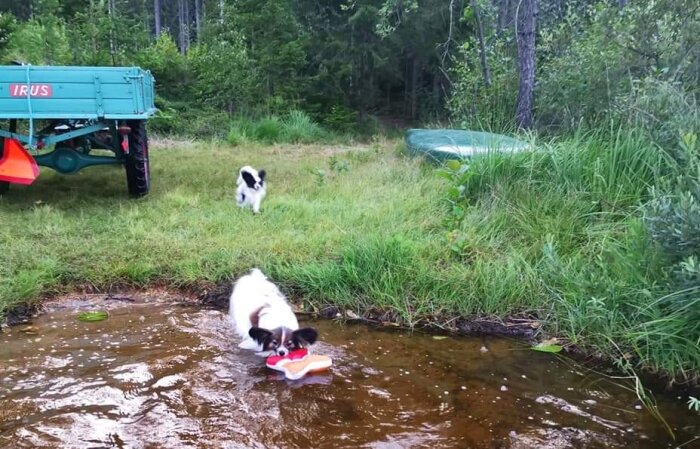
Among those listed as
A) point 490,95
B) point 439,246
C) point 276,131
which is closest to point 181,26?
point 276,131

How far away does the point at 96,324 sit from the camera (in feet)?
15.1

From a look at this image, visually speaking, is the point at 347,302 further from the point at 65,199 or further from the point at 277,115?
the point at 277,115

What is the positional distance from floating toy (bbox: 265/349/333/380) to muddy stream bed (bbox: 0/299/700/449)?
0.20ft

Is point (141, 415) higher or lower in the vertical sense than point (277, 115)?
lower

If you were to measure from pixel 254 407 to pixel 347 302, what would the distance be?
5.36ft

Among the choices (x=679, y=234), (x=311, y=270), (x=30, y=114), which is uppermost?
(x=30, y=114)

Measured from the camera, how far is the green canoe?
22.3 feet

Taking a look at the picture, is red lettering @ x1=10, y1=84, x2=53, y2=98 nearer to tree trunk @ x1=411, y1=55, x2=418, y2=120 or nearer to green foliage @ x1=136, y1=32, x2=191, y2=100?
green foliage @ x1=136, y1=32, x2=191, y2=100

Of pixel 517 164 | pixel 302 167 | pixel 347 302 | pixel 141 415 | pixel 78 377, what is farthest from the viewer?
pixel 302 167

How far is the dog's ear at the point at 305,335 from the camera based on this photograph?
3896 millimetres

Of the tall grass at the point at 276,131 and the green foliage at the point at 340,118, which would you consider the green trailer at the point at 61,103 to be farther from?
the green foliage at the point at 340,118

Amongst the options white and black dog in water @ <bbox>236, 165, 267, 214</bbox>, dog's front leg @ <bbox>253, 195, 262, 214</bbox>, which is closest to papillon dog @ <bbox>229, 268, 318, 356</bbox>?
dog's front leg @ <bbox>253, 195, 262, 214</bbox>

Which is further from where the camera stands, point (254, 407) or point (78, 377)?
point (78, 377)

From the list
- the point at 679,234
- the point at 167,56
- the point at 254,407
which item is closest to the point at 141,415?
the point at 254,407
